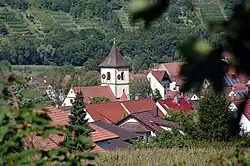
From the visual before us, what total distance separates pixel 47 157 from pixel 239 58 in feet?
4.22

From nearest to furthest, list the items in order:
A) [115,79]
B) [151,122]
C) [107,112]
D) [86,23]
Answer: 1. [151,122]
2. [107,112]
3. [115,79]
4. [86,23]

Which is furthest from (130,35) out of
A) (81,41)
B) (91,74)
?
(91,74)

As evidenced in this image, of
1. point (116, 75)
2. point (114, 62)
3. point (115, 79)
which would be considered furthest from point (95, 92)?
point (114, 62)

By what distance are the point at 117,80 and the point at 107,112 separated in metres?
16.6

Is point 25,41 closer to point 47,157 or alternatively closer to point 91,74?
point 91,74

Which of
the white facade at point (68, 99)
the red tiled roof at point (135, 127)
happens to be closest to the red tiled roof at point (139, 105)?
the red tiled roof at point (135, 127)

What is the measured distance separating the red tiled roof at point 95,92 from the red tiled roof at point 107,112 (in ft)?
34.6

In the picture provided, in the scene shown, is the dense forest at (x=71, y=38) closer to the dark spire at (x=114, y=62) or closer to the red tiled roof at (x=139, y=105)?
the dark spire at (x=114, y=62)

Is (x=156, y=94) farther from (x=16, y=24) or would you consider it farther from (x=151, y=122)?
(x=16, y=24)

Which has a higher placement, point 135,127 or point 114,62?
point 114,62

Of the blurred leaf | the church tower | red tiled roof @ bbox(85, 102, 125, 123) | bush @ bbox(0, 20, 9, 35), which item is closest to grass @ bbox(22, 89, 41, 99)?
the blurred leaf

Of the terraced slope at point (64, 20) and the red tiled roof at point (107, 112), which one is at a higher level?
the terraced slope at point (64, 20)

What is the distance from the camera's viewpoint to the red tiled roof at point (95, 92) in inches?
2030

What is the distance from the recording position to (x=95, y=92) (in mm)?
52250
